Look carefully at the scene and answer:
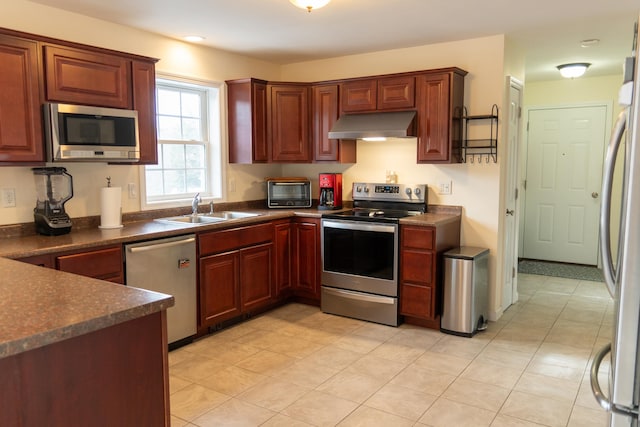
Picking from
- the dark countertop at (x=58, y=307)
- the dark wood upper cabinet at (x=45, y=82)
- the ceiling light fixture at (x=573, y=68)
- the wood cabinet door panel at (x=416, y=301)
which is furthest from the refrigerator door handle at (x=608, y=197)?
the ceiling light fixture at (x=573, y=68)

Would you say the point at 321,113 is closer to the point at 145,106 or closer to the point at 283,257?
the point at 283,257

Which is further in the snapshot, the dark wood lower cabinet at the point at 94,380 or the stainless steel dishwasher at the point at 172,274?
the stainless steel dishwasher at the point at 172,274

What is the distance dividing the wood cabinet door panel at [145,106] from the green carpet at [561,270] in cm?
464

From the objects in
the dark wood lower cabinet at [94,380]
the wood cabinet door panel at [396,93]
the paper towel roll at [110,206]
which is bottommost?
the dark wood lower cabinet at [94,380]

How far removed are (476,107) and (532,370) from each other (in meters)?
2.19

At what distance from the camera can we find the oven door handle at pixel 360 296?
4020mm

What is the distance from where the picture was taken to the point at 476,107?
416cm

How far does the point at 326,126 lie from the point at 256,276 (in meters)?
1.59

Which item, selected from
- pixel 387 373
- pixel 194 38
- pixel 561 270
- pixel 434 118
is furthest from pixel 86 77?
pixel 561 270

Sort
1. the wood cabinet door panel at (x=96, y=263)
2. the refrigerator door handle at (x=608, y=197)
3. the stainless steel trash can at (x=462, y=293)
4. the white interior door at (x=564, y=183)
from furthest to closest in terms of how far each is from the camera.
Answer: the white interior door at (x=564, y=183)
the stainless steel trash can at (x=462, y=293)
the wood cabinet door panel at (x=96, y=263)
the refrigerator door handle at (x=608, y=197)

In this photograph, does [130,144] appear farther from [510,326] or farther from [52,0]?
[510,326]

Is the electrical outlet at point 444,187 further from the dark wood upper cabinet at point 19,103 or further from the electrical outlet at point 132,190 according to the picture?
the dark wood upper cabinet at point 19,103

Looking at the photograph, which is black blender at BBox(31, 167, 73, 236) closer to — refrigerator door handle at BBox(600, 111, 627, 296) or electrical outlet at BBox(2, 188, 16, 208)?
electrical outlet at BBox(2, 188, 16, 208)

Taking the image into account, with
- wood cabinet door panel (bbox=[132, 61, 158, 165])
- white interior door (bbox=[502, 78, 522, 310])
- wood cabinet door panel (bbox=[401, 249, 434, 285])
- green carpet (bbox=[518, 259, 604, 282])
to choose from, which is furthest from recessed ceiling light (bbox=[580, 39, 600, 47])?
wood cabinet door panel (bbox=[132, 61, 158, 165])
